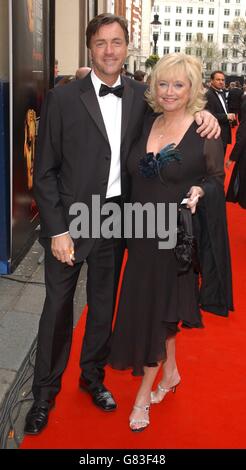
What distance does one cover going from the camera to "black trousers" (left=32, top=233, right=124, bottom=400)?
2.64 meters

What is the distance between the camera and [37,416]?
2.63 metres

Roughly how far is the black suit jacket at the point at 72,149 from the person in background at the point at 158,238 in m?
0.11

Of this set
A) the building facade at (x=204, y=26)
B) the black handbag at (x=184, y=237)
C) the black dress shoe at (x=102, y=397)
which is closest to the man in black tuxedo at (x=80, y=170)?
the black dress shoe at (x=102, y=397)

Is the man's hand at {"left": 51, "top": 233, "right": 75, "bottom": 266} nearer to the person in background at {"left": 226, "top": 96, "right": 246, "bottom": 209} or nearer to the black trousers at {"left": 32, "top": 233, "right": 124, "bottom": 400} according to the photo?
the black trousers at {"left": 32, "top": 233, "right": 124, "bottom": 400}

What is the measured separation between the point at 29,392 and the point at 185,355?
42.6 inches

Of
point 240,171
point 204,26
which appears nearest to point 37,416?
point 240,171

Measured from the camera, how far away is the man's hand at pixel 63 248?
8.20 feet

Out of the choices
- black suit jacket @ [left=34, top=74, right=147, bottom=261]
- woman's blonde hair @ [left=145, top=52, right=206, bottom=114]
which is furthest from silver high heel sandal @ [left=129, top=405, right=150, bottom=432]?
woman's blonde hair @ [left=145, top=52, right=206, bottom=114]

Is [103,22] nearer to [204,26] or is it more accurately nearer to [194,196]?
[194,196]

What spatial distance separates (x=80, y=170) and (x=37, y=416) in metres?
1.28

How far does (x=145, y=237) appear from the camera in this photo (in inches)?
99.7

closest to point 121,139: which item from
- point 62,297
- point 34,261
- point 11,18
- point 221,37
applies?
point 62,297
